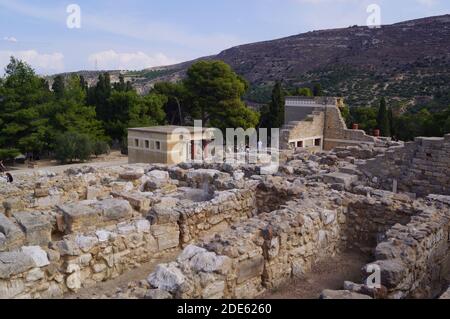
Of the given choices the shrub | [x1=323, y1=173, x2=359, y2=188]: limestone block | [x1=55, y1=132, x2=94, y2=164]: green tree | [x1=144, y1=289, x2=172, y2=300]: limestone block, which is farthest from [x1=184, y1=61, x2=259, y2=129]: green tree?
[x1=144, y1=289, x2=172, y2=300]: limestone block

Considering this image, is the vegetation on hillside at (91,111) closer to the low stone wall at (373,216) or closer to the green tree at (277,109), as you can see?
the green tree at (277,109)

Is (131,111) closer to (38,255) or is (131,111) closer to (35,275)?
(38,255)

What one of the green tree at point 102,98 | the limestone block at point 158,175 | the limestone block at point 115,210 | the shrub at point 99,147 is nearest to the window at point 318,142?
the limestone block at point 158,175

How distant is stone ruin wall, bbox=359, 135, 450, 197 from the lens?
9727 mm

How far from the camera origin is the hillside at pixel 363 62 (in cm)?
5194

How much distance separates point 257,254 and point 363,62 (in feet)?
221

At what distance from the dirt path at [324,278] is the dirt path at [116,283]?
2015 mm

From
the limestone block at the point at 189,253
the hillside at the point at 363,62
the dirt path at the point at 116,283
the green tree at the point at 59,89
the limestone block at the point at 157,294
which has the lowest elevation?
the dirt path at the point at 116,283

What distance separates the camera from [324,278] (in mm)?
6242

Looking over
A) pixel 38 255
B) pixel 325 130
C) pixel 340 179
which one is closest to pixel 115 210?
pixel 38 255

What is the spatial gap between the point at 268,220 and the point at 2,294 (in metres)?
3.67

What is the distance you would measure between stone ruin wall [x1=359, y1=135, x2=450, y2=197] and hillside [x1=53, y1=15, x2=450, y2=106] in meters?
38.7

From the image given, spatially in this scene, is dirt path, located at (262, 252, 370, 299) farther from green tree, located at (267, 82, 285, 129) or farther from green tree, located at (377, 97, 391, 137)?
green tree, located at (267, 82, 285, 129)

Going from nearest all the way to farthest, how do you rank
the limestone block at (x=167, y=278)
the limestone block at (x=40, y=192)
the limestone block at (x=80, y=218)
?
the limestone block at (x=167, y=278) → the limestone block at (x=80, y=218) → the limestone block at (x=40, y=192)
